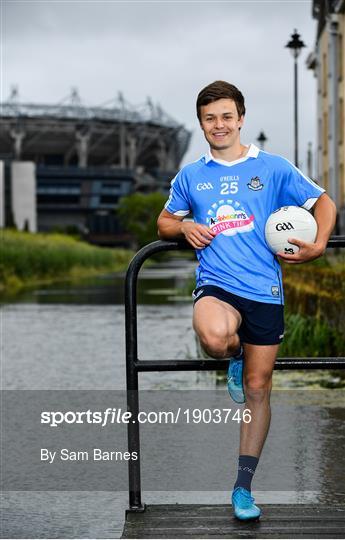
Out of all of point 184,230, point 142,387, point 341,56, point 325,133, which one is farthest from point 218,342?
point 325,133

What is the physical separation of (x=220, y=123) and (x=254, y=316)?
701 mm

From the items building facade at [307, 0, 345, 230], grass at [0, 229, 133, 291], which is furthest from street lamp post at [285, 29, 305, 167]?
grass at [0, 229, 133, 291]

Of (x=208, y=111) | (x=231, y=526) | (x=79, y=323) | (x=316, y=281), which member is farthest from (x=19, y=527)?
(x=79, y=323)

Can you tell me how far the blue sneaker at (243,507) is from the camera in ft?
14.3

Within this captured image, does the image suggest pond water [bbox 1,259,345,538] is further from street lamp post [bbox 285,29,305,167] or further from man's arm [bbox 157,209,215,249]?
street lamp post [bbox 285,29,305,167]

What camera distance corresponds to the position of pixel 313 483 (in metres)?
6.05

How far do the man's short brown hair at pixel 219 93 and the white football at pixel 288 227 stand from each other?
1.44 ft

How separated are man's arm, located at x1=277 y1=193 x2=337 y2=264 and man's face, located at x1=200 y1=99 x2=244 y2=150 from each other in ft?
1.30

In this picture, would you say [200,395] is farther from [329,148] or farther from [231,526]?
[329,148]

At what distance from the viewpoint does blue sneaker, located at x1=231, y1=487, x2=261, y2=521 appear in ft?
14.3

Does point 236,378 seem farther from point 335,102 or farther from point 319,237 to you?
point 335,102

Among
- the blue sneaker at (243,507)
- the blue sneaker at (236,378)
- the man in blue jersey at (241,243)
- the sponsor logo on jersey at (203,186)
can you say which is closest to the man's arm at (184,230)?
the man in blue jersey at (241,243)

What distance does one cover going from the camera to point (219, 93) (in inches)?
170

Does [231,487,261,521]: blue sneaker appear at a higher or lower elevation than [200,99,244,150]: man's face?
lower
